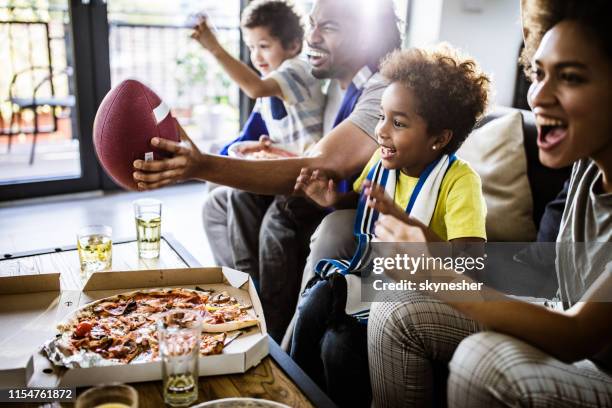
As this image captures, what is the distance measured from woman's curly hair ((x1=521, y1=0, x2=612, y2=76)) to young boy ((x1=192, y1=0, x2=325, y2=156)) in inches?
45.3

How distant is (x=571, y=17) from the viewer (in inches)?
39.1

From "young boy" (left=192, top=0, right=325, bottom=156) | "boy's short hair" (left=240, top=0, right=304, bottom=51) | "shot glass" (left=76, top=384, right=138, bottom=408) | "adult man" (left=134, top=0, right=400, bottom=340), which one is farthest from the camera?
"boy's short hair" (left=240, top=0, right=304, bottom=51)

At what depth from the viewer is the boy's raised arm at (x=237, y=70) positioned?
2221 millimetres

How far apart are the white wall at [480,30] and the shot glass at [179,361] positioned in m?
2.86

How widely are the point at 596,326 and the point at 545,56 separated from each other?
18.0 inches

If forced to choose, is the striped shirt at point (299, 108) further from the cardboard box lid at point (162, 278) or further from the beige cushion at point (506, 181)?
the cardboard box lid at point (162, 278)

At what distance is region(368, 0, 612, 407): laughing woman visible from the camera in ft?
3.05

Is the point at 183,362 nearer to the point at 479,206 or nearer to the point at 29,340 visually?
the point at 29,340

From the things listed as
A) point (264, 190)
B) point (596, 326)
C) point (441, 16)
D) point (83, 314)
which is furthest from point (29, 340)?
point (441, 16)

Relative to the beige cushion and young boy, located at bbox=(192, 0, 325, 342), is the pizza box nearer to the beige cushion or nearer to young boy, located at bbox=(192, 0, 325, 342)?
young boy, located at bbox=(192, 0, 325, 342)

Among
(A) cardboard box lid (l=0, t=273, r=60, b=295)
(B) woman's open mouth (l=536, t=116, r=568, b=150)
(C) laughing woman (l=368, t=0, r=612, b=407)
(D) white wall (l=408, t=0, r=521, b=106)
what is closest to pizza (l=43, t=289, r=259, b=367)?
(A) cardboard box lid (l=0, t=273, r=60, b=295)

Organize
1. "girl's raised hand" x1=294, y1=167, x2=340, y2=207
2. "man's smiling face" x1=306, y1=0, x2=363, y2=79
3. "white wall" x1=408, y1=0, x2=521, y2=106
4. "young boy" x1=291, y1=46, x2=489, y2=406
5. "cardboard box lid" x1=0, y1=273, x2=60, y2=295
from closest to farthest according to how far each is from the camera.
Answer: "cardboard box lid" x1=0, y1=273, x2=60, y2=295 → "young boy" x1=291, y1=46, x2=489, y2=406 → "girl's raised hand" x1=294, y1=167, x2=340, y2=207 → "man's smiling face" x1=306, y1=0, x2=363, y2=79 → "white wall" x1=408, y1=0, x2=521, y2=106

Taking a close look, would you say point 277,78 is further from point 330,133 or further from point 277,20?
point 330,133

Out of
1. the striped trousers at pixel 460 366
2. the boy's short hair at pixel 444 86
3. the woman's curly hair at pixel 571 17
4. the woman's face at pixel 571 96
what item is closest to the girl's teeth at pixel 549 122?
the woman's face at pixel 571 96
